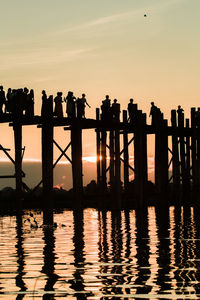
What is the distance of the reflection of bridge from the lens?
26812mm

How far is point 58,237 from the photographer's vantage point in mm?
20266

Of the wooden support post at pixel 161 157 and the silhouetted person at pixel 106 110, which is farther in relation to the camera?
the wooden support post at pixel 161 157

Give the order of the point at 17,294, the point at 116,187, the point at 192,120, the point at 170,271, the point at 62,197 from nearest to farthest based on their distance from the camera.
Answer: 1. the point at 17,294
2. the point at 170,271
3. the point at 116,187
4. the point at 192,120
5. the point at 62,197

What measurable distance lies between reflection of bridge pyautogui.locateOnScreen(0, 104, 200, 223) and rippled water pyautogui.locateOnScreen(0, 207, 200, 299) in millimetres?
3376

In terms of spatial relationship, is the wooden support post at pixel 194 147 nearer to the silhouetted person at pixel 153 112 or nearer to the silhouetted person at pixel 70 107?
the silhouetted person at pixel 153 112

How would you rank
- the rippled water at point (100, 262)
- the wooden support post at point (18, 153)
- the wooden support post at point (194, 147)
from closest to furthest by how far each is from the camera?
the rippled water at point (100, 262)
the wooden support post at point (18, 153)
the wooden support post at point (194, 147)

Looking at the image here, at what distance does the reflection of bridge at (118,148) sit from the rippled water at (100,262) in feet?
11.1

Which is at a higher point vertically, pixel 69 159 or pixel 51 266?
pixel 69 159

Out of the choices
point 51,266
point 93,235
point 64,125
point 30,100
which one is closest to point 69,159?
point 64,125

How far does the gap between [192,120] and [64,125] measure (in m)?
9.57

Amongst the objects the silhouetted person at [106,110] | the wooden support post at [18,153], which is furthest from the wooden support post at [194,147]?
→ the wooden support post at [18,153]

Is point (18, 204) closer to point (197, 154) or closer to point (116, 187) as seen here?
point (116, 187)

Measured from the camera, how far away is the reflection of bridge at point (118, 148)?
26.8 m

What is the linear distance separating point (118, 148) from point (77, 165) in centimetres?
356
